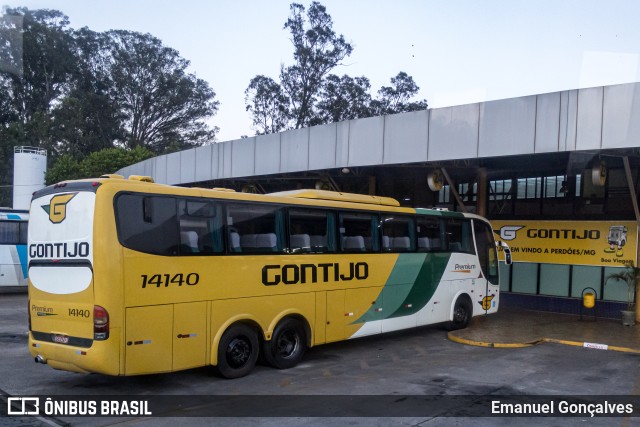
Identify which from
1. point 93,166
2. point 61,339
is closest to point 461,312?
point 61,339

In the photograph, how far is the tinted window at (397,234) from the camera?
1268cm

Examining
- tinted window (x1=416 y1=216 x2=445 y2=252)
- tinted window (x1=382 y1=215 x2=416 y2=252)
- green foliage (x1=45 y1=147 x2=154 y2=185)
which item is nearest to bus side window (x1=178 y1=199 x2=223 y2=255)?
tinted window (x1=382 y1=215 x2=416 y2=252)

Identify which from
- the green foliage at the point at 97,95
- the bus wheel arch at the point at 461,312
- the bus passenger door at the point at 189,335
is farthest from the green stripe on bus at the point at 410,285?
the green foliage at the point at 97,95

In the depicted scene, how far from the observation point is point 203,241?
9.13 m

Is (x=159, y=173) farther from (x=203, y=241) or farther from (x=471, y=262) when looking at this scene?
(x=203, y=241)

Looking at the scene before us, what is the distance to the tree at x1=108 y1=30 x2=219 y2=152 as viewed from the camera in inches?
2518

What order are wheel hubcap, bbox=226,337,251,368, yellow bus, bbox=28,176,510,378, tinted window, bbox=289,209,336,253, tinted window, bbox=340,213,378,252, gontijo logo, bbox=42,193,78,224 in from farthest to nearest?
1. tinted window, bbox=340,213,378,252
2. tinted window, bbox=289,209,336,253
3. wheel hubcap, bbox=226,337,251,368
4. gontijo logo, bbox=42,193,78,224
5. yellow bus, bbox=28,176,510,378

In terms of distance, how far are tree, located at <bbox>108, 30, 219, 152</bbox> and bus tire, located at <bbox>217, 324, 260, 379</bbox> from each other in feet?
187

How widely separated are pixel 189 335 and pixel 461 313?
8.48 metres

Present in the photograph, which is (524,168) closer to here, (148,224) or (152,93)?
(148,224)

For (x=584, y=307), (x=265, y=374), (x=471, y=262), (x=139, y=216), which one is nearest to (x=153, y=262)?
(x=139, y=216)

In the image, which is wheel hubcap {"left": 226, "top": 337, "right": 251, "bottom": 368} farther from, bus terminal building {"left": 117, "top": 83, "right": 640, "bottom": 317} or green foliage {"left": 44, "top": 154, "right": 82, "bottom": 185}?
green foliage {"left": 44, "top": 154, "right": 82, "bottom": 185}

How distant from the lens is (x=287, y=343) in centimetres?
1068

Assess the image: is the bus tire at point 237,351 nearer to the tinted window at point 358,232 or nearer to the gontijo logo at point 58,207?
the tinted window at point 358,232
